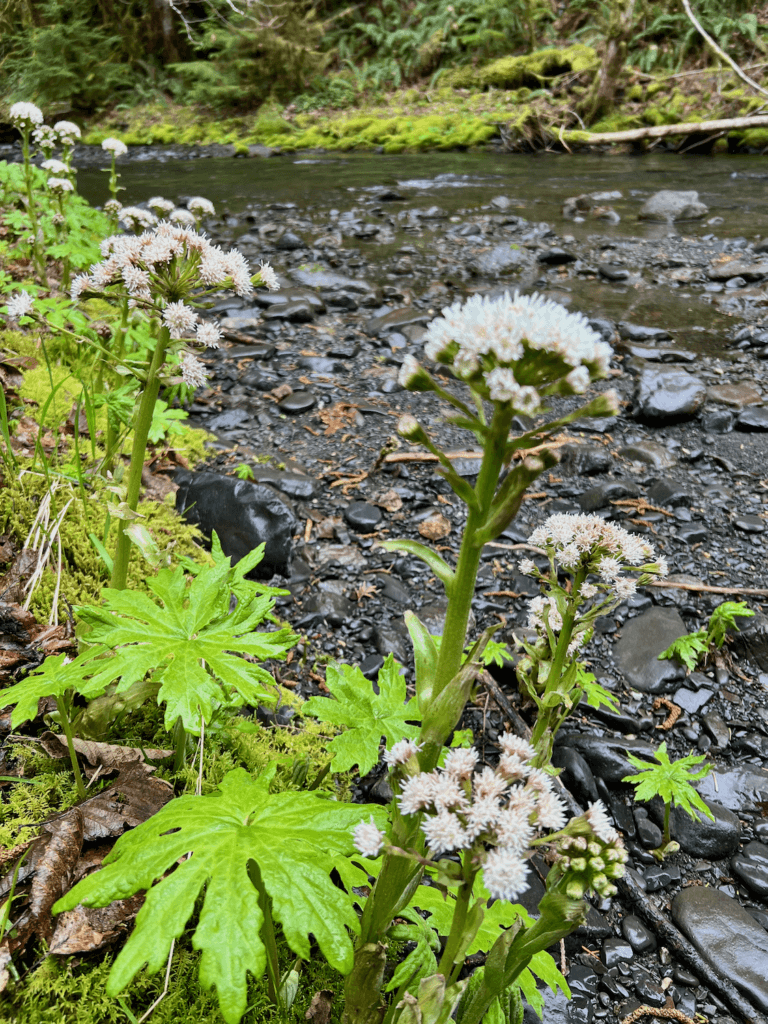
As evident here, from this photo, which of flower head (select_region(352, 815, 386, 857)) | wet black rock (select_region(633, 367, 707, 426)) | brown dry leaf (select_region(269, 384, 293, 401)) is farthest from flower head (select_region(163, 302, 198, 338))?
wet black rock (select_region(633, 367, 707, 426))

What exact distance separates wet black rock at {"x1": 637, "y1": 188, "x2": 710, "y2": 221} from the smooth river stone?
33.2ft

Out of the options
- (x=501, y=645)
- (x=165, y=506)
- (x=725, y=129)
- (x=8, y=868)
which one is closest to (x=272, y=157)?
(x=725, y=129)

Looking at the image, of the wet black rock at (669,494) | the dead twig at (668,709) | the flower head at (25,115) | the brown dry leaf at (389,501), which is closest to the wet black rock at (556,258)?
the wet black rock at (669,494)

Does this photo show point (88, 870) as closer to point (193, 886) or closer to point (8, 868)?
point (8, 868)

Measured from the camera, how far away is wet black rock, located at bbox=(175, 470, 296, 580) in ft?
12.3

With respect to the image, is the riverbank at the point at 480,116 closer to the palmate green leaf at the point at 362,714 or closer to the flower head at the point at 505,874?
the palmate green leaf at the point at 362,714

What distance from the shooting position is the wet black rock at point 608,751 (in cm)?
273

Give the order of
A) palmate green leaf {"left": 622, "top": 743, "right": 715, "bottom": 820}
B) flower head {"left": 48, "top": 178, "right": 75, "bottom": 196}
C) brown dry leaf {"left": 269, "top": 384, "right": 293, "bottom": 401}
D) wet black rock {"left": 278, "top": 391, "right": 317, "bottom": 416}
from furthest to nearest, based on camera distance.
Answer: brown dry leaf {"left": 269, "top": 384, "right": 293, "bottom": 401} → wet black rock {"left": 278, "top": 391, "right": 317, "bottom": 416} → flower head {"left": 48, "top": 178, "right": 75, "bottom": 196} → palmate green leaf {"left": 622, "top": 743, "right": 715, "bottom": 820}

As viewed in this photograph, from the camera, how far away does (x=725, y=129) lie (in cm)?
1380

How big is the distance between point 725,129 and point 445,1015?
1691 centimetres

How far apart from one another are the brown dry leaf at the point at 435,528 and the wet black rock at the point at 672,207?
8.27 meters

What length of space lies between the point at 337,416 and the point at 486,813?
167 inches

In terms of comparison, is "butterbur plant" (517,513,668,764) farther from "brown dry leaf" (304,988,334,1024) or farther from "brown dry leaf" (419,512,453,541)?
"brown dry leaf" (419,512,453,541)

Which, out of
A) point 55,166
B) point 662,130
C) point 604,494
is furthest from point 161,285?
point 662,130
